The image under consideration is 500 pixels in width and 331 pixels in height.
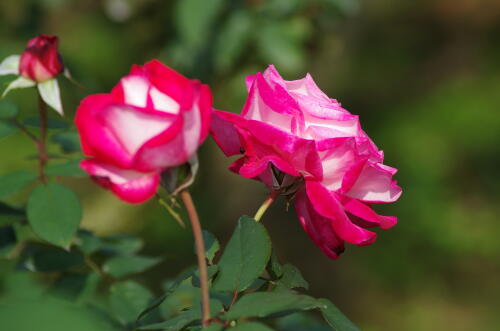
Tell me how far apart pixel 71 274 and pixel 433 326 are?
190 centimetres

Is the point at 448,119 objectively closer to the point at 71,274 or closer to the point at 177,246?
the point at 177,246

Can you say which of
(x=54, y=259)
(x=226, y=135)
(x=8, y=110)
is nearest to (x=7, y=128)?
(x=8, y=110)

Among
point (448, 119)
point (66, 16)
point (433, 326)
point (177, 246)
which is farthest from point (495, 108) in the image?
point (66, 16)

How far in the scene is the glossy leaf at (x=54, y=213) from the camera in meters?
0.62

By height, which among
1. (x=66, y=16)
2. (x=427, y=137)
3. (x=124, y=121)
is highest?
(x=124, y=121)

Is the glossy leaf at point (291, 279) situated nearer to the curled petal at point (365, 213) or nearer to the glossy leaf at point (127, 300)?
the curled petal at point (365, 213)

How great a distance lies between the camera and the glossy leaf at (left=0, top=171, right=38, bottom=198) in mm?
667

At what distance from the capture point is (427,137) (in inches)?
111

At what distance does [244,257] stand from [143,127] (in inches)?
5.8

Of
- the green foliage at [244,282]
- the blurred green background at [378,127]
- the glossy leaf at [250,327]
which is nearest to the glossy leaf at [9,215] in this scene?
the green foliage at [244,282]

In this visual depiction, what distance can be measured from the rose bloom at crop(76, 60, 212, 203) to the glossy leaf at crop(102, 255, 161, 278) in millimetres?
341

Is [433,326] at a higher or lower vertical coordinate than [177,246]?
lower

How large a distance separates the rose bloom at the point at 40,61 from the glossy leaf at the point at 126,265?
0.86 ft

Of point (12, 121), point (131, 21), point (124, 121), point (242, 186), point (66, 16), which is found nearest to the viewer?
point (124, 121)
